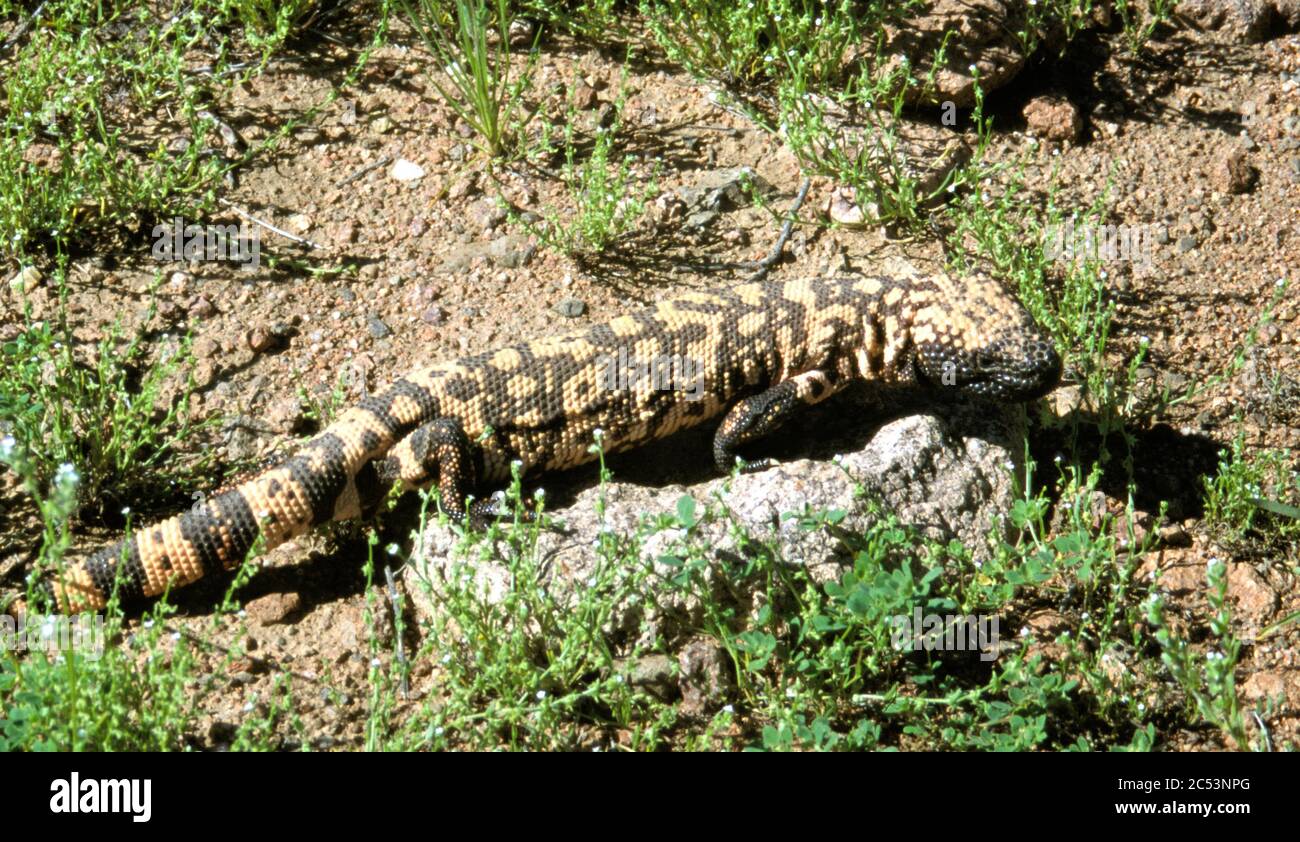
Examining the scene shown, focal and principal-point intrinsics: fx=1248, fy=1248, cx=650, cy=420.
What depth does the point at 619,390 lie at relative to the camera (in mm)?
3818

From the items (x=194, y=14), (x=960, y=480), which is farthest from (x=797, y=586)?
(x=194, y=14)

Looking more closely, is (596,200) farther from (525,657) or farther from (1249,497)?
(1249,497)

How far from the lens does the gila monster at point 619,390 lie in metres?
3.51

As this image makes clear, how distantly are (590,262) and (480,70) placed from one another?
2.68 feet

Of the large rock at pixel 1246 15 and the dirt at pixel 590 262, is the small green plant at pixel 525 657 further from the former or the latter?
the large rock at pixel 1246 15

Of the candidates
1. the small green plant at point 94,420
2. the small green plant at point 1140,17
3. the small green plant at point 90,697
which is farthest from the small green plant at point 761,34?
the small green plant at point 90,697

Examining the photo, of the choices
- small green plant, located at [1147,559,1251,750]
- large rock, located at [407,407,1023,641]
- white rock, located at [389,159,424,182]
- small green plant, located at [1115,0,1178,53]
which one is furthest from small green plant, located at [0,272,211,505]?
small green plant, located at [1115,0,1178,53]

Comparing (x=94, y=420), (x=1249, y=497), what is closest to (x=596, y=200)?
(x=94, y=420)

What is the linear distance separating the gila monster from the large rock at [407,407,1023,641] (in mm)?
192

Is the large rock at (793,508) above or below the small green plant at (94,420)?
below

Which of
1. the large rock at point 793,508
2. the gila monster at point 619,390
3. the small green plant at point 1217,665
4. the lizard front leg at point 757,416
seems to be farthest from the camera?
the lizard front leg at point 757,416

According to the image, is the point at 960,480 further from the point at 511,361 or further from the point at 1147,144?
the point at 1147,144

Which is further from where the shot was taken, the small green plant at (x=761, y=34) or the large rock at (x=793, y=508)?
the small green plant at (x=761, y=34)

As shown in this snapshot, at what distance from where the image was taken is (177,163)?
4559mm
